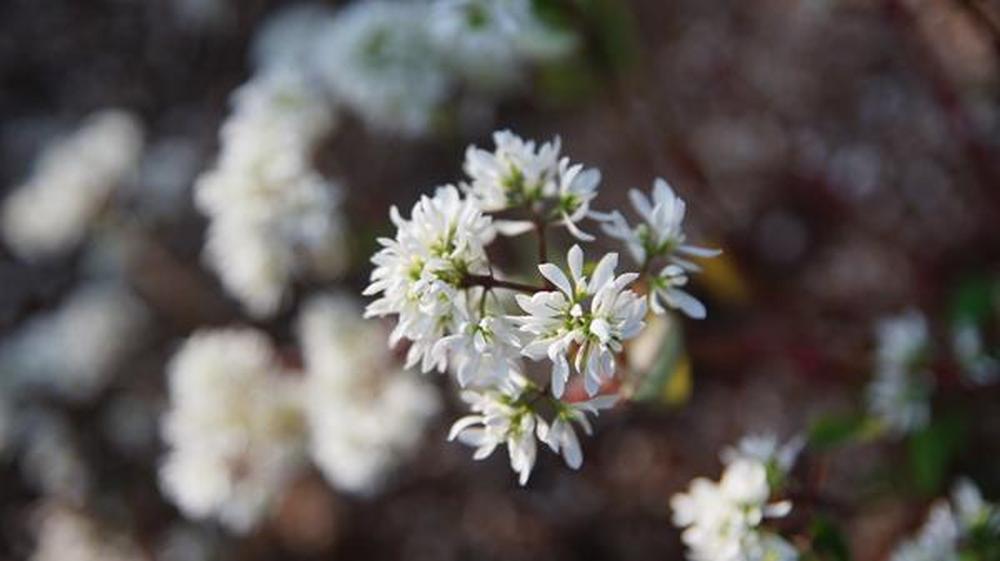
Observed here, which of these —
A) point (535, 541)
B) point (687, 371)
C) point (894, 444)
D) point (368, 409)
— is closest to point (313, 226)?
point (368, 409)

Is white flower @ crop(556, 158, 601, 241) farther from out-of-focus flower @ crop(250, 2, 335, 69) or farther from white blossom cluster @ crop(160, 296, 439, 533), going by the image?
out-of-focus flower @ crop(250, 2, 335, 69)

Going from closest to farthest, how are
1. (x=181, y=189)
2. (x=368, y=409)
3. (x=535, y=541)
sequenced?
(x=368, y=409)
(x=535, y=541)
(x=181, y=189)

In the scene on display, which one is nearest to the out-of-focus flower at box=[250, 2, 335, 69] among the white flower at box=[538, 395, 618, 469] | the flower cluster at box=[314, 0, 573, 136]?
the flower cluster at box=[314, 0, 573, 136]

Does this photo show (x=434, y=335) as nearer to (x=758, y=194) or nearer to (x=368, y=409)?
(x=368, y=409)

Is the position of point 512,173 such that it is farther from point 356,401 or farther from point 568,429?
point 356,401

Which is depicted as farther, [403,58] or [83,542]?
[83,542]

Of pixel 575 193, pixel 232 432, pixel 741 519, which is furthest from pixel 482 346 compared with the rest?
pixel 232 432

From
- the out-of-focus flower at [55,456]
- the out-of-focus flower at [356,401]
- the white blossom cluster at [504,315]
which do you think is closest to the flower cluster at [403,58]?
the out-of-focus flower at [356,401]

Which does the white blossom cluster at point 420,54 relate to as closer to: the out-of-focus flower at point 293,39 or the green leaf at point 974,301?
the out-of-focus flower at point 293,39
